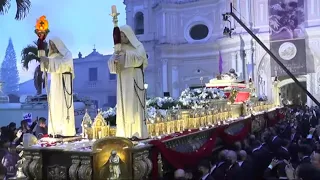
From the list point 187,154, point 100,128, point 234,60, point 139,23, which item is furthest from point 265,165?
point 139,23

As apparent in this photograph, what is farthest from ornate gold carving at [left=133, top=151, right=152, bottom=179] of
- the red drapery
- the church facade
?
the church facade

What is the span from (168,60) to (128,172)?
A: 90.1 ft

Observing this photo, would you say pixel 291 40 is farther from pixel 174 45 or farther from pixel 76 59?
pixel 76 59

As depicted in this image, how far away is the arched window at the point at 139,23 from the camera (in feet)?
118

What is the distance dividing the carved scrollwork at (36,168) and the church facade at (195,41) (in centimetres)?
2446

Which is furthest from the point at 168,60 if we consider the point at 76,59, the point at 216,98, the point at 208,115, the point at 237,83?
the point at 208,115

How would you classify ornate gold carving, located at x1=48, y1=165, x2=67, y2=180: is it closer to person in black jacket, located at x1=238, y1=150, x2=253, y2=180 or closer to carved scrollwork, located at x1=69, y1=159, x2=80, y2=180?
carved scrollwork, located at x1=69, y1=159, x2=80, y2=180

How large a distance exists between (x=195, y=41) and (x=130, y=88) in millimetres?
26942

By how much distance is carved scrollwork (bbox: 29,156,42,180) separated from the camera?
6.61m

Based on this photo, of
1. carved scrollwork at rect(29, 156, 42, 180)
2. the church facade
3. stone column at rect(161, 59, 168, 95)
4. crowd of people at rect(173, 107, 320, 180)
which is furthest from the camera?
stone column at rect(161, 59, 168, 95)

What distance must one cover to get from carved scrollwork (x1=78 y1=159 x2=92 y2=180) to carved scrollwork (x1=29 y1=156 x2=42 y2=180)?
35.9 inches

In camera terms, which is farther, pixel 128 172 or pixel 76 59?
pixel 76 59

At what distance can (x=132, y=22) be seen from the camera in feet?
118

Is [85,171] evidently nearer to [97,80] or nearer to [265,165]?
[265,165]
